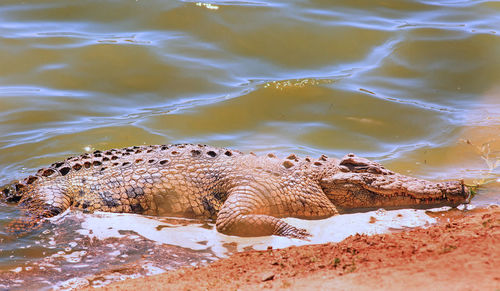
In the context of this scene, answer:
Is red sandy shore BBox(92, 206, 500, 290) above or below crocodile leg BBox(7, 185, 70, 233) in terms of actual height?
above

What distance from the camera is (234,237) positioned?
559cm

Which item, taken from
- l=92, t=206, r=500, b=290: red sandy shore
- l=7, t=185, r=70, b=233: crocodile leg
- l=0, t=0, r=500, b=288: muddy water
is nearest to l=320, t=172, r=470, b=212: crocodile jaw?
l=0, t=0, r=500, b=288: muddy water

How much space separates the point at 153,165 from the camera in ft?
20.6

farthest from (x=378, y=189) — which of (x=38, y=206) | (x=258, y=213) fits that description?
(x=38, y=206)

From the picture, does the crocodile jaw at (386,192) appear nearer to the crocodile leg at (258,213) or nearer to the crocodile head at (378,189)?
the crocodile head at (378,189)

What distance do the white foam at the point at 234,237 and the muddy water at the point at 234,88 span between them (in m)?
0.05

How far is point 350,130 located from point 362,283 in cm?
581

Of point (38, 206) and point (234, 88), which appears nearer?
point (38, 206)

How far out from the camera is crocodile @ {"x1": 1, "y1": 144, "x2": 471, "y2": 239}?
6051 millimetres

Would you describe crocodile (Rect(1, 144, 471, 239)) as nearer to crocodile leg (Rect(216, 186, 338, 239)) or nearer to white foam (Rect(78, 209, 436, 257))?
crocodile leg (Rect(216, 186, 338, 239))

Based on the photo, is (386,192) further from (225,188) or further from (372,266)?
(372,266)

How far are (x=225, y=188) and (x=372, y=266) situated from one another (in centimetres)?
254

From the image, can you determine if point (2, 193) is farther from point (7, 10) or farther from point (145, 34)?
point (7, 10)

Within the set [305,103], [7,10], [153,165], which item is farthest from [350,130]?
[7,10]
